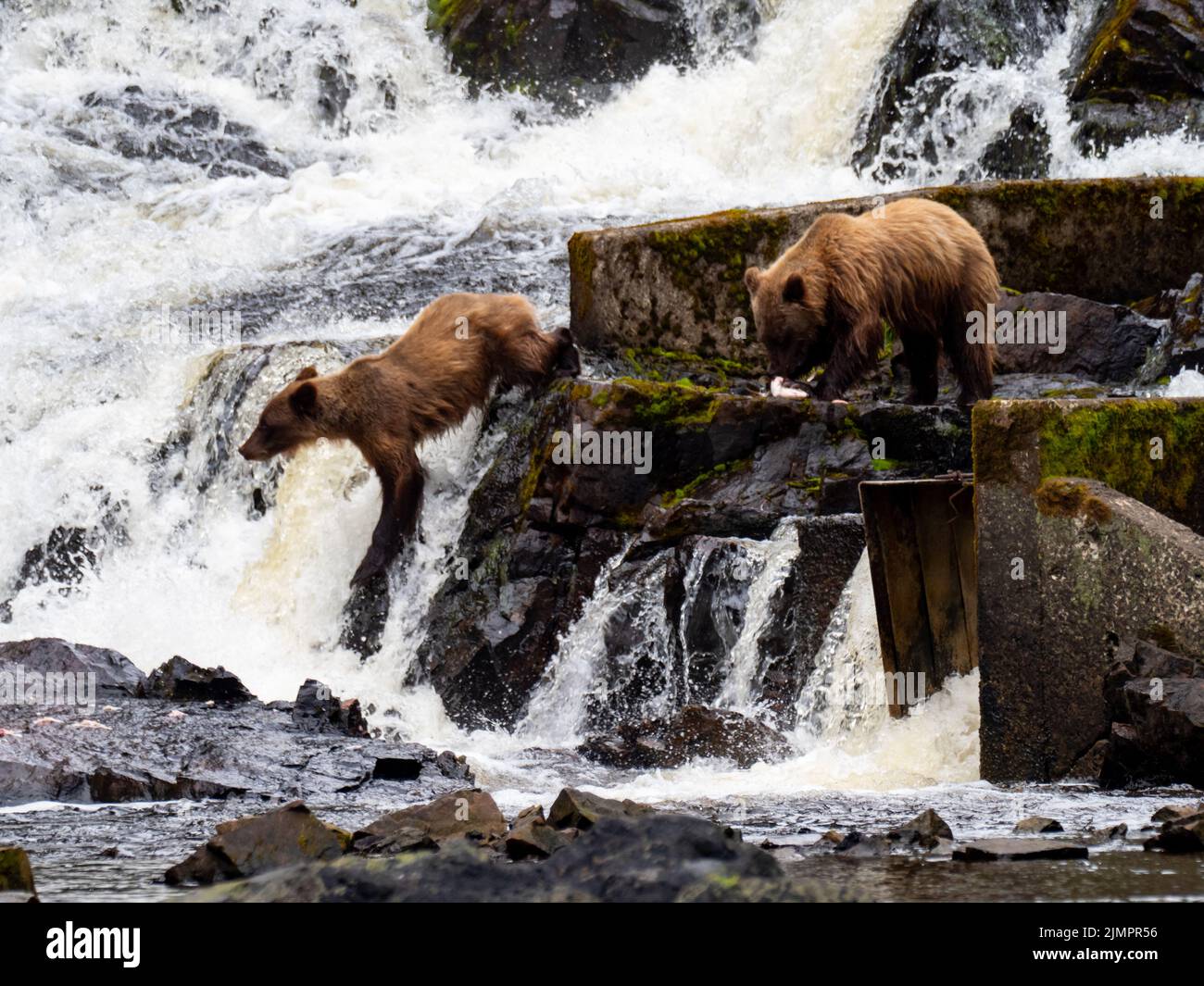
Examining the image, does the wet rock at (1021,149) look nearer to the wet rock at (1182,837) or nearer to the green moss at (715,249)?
the green moss at (715,249)

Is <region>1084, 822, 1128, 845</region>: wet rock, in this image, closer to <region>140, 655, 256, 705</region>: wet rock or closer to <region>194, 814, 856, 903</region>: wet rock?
<region>194, 814, 856, 903</region>: wet rock

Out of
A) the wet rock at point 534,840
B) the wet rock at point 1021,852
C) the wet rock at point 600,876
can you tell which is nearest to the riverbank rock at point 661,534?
the wet rock at point 1021,852

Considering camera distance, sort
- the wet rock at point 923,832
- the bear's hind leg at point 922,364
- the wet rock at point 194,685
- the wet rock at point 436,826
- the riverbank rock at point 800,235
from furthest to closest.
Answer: the riverbank rock at point 800,235 → the bear's hind leg at point 922,364 → the wet rock at point 194,685 → the wet rock at point 923,832 → the wet rock at point 436,826

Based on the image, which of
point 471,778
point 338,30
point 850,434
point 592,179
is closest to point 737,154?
point 592,179

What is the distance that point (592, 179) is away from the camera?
22391 millimetres

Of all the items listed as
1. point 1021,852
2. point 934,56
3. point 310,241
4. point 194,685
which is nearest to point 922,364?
point 194,685

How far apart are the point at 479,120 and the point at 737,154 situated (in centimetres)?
528

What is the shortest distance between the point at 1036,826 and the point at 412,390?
756 centimetres

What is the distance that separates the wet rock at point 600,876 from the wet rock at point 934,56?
16316 millimetres

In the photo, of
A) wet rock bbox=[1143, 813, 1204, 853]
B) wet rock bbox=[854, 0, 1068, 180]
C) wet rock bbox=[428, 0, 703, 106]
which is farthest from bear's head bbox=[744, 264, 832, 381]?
wet rock bbox=[428, 0, 703, 106]

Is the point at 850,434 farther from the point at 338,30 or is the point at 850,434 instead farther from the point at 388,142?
the point at 338,30

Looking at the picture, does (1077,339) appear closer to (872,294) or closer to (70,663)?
(872,294)

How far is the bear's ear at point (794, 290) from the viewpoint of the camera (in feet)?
36.6
